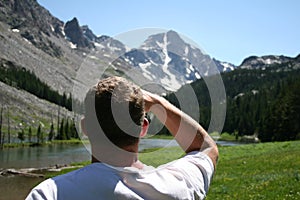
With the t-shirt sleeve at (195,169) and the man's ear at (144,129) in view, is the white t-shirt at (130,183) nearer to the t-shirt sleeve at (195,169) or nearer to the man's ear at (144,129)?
the t-shirt sleeve at (195,169)

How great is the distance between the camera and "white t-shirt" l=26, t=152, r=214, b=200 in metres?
2.06

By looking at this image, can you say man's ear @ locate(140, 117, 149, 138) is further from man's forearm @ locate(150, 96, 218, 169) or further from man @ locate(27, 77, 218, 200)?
man's forearm @ locate(150, 96, 218, 169)

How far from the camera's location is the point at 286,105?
85938 mm

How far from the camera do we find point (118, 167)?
231cm

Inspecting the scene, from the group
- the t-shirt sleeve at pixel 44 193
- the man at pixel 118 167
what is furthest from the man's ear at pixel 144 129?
the t-shirt sleeve at pixel 44 193

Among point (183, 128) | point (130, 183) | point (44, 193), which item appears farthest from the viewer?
point (183, 128)

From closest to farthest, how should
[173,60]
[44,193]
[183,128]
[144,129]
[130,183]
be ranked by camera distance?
1. [44,193]
2. [130,183]
3. [144,129]
4. [183,128]
5. [173,60]

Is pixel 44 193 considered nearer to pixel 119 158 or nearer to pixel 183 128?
pixel 119 158

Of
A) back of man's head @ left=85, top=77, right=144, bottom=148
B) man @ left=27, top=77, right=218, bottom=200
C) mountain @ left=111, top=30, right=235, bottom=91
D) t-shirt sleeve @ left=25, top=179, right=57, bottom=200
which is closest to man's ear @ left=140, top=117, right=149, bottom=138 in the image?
man @ left=27, top=77, right=218, bottom=200

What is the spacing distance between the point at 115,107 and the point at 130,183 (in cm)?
45

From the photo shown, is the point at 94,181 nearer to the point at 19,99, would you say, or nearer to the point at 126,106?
the point at 126,106

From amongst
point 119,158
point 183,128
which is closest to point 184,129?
point 183,128

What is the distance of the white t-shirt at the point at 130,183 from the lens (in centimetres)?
206

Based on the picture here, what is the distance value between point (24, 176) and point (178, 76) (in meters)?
35.9
